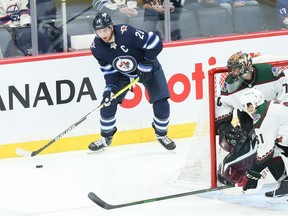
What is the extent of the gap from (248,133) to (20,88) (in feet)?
5.99

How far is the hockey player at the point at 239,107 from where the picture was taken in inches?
262

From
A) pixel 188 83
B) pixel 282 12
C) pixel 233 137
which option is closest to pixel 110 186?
pixel 233 137

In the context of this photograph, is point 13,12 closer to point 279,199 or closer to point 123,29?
point 123,29

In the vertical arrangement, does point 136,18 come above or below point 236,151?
above

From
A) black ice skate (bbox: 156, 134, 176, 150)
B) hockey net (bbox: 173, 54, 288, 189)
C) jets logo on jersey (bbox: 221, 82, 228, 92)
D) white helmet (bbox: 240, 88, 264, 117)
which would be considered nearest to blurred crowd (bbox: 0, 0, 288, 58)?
black ice skate (bbox: 156, 134, 176, 150)

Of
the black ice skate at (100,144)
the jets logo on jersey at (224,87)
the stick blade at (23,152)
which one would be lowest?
the black ice skate at (100,144)

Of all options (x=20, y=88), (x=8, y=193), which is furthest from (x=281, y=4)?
(x=8, y=193)

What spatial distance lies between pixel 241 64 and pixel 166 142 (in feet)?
5.07

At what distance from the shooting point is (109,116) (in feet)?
26.0

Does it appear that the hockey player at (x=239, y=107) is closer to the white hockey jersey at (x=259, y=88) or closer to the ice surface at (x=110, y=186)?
the white hockey jersey at (x=259, y=88)

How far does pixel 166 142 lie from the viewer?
803 centimetres

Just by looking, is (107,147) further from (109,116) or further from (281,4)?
(281,4)

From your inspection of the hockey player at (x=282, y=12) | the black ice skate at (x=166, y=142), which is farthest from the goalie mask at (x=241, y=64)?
the hockey player at (x=282, y=12)

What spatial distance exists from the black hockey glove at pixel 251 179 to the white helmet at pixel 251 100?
0.37m
